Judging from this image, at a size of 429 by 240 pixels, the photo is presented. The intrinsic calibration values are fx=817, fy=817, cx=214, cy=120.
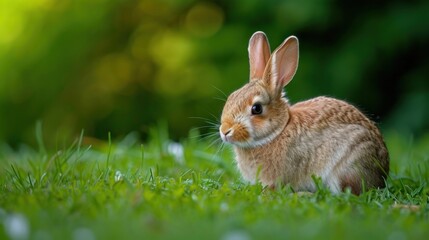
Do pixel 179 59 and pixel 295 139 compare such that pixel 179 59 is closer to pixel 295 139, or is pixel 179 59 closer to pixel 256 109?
pixel 256 109

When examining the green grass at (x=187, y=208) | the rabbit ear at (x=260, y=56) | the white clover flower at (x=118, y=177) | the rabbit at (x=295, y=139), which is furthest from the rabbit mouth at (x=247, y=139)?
the white clover flower at (x=118, y=177)

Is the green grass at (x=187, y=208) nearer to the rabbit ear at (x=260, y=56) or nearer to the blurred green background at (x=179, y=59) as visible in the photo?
the rabbit ear at (x=260, y=56)

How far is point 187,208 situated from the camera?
12.3 ft

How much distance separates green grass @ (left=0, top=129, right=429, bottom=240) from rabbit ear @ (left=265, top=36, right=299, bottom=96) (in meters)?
0.66

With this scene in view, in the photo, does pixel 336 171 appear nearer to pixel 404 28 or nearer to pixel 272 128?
pixel 272 128

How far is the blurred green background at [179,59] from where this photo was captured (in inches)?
387

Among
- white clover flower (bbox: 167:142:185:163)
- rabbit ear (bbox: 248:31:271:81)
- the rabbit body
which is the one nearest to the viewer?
the rabbit body

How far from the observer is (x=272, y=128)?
495 centimetres

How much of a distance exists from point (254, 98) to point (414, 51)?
5.77 metres

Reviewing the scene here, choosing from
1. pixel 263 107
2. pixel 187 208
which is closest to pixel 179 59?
pixel 263 107

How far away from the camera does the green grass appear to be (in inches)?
128

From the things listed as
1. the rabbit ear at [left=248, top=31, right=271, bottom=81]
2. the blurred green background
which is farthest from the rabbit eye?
the blurred green background

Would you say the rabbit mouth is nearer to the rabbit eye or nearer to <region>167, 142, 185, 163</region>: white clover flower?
the rabbit eye

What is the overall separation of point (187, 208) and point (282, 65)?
162cm
